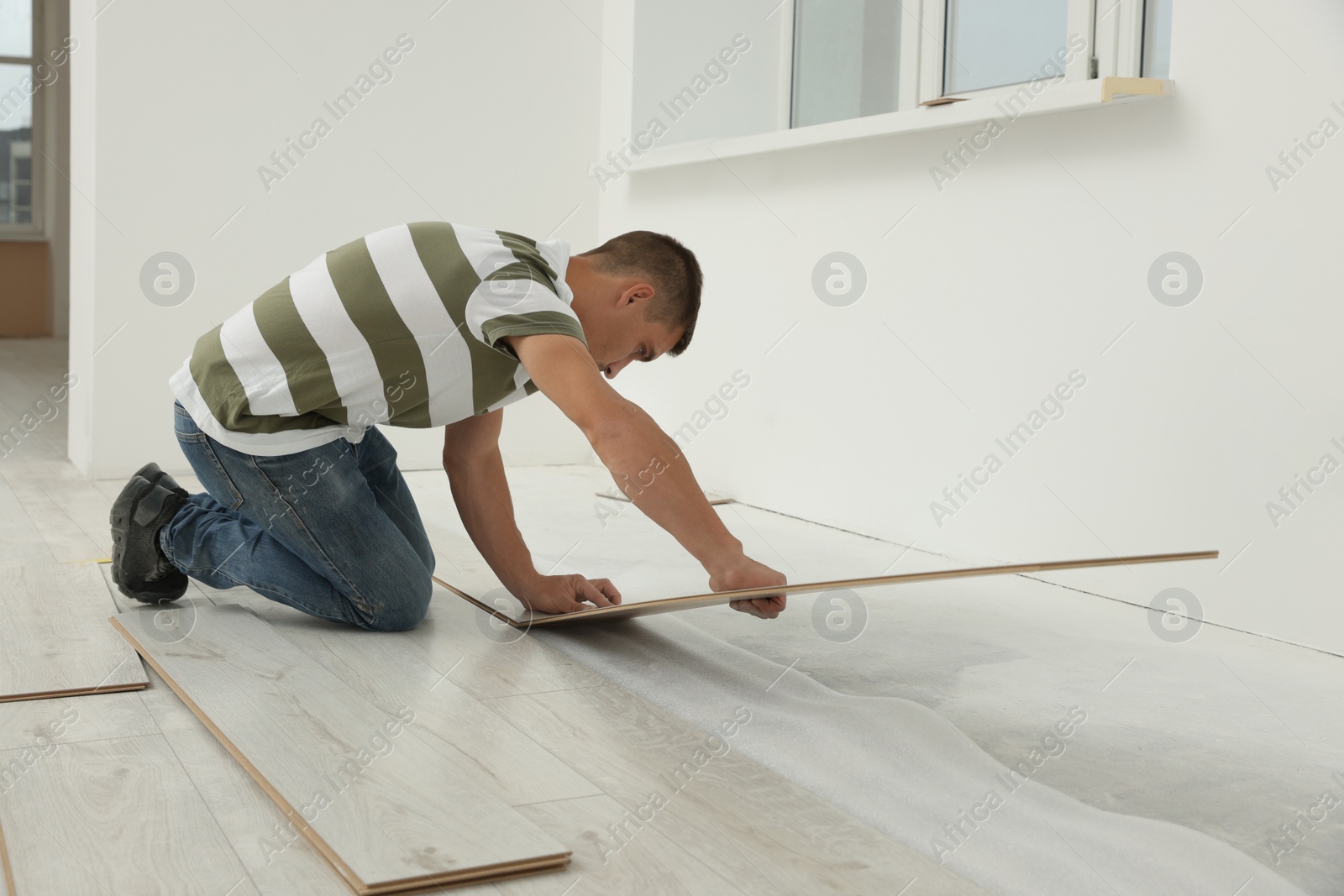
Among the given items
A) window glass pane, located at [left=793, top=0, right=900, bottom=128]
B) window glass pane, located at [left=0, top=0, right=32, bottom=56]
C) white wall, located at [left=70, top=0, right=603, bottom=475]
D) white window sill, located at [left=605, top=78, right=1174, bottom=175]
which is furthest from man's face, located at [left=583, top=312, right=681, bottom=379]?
window glass pane, located at [left=0, top=0, right=32, bottom=56]

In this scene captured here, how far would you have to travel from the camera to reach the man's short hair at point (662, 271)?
1.74 m

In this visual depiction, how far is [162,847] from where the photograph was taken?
3.68ft

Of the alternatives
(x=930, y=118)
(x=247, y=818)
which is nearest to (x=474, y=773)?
(x=247, y=818)

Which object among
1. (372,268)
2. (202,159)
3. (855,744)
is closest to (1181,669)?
(855,744)

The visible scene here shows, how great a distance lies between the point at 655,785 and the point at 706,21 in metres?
3.09

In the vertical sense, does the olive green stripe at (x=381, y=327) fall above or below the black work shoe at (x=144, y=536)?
above

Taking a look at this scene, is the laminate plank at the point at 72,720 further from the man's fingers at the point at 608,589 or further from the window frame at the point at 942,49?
the window frame at the point at 942,49

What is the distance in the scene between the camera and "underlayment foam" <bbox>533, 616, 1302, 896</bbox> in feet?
3.76

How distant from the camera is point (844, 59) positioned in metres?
3.39

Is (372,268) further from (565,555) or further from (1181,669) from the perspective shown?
(1181,669)

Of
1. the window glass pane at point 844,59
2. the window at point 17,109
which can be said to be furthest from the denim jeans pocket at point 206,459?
the window at point 17,109

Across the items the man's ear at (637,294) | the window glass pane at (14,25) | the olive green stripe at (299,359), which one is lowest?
the olive green stripe at (299,359)

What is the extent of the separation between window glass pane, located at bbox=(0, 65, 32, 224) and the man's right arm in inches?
346

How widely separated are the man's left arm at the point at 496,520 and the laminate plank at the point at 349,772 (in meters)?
0.38
